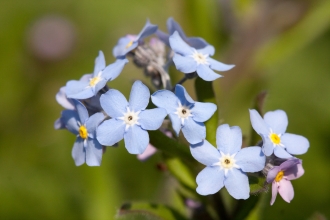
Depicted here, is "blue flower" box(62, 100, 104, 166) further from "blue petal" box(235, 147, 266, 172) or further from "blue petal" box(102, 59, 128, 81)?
"blue petal" box(235, 147, 266, 172)

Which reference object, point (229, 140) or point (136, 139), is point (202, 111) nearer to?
point (229, 140)

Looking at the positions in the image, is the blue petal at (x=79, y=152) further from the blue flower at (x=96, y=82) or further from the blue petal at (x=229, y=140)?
the blue petal at (x=229, y=140)

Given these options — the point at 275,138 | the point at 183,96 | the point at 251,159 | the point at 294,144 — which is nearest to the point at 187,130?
the point at 183,96

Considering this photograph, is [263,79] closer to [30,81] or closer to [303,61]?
[303,61]

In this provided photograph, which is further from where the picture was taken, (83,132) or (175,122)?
(83,132)

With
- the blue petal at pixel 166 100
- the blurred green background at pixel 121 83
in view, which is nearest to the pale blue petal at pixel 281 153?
the blue petal at pixel 166 100

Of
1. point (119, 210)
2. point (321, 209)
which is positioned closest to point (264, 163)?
point (119, 210)
